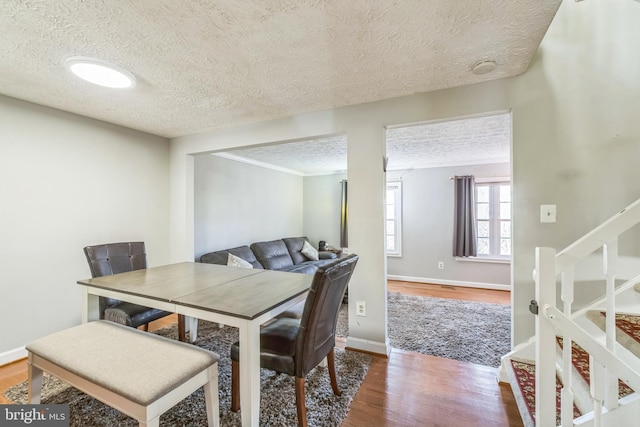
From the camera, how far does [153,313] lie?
2156mm

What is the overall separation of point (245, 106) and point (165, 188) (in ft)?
5.71

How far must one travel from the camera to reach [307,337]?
142cm

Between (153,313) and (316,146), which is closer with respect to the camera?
(153,313)

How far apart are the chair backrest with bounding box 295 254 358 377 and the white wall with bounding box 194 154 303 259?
2.76 m

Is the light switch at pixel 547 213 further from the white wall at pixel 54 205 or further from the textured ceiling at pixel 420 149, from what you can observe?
the white wall at pixel 54 205

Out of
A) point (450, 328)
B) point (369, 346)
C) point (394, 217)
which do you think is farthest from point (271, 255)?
point (450, 328)

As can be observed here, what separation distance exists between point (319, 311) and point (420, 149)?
3264mm

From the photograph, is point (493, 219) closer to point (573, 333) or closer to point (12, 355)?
point (573, 333)

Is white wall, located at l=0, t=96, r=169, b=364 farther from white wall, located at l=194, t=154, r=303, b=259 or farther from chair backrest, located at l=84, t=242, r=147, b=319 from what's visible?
white wall, located at l=194, t=154, r=303, b=259

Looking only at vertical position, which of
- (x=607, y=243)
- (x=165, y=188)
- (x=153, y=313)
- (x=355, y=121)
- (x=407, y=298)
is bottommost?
(x=407, y=298)

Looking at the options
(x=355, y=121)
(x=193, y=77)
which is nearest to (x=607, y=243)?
(x=355, y=121)

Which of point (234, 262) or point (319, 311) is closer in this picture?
point (319, 311)

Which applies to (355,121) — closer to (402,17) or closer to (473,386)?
(402,17)

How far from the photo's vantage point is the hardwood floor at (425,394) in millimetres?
1588
